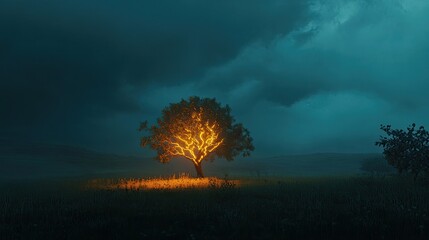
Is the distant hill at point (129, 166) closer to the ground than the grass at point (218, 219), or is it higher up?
higher up

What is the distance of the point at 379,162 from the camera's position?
291ft

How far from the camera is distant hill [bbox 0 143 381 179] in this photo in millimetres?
101875

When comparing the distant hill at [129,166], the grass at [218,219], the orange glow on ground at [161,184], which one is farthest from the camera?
the distant hill at [129,166]

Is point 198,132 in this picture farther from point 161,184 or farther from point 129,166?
point 129,166

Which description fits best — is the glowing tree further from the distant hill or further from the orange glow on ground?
the distant hill

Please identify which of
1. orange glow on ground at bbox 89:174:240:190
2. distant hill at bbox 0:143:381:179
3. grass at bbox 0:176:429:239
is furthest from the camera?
distant hill at bbox 0:143:381:179

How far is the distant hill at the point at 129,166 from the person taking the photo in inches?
4011

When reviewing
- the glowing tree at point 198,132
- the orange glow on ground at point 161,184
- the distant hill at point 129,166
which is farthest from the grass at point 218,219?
the distant hill at point 129,166

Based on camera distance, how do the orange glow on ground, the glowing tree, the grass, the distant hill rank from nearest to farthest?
the grass
the orange glow on ground
the glowing tree
the distant hill

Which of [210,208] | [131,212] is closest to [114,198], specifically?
[131,212]

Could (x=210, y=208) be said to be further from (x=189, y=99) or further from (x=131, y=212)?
(x=189, y=99)

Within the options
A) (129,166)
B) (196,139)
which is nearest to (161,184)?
(196,139)

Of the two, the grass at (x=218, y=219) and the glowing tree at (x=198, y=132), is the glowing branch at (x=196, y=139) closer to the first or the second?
the glowing tree at (x=198, y=132)

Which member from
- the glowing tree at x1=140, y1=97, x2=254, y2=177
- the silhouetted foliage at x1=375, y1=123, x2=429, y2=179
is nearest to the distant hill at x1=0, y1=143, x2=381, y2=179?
the glowing tree at x1=140, y1=97, x2=254, y2=177
